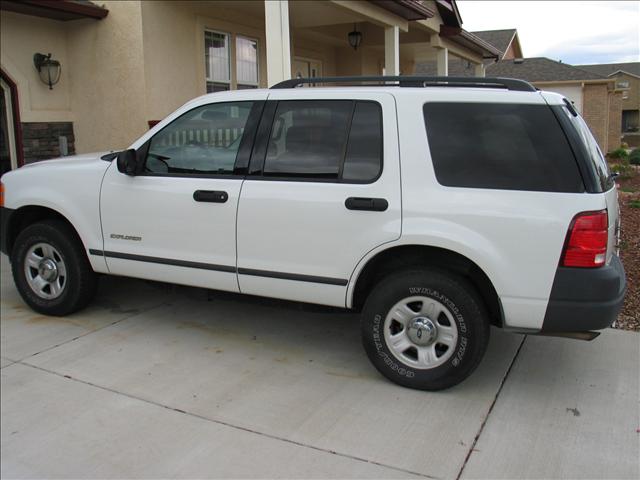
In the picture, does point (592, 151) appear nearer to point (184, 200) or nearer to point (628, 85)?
point (184, 200)

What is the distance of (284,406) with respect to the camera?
13.1ft

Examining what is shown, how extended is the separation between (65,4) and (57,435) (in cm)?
705

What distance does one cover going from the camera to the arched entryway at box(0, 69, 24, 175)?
9336mm

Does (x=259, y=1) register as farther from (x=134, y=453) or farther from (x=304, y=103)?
(x=134, y=453)

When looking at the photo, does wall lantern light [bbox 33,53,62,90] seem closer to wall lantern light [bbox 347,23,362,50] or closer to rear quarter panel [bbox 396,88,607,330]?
wall lantern light [bbox 347,23,362,50]

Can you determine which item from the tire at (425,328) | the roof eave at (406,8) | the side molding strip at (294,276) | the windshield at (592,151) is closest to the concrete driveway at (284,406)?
the tire at (425,328)

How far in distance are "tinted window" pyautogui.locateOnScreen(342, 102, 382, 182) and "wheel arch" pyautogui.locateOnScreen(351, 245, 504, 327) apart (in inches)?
21.6

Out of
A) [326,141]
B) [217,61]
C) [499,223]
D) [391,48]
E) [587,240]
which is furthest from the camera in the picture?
[391,48]

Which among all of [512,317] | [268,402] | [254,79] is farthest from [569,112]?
[254,79]

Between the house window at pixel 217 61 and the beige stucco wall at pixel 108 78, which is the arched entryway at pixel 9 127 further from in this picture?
the house window at pixel 217 61

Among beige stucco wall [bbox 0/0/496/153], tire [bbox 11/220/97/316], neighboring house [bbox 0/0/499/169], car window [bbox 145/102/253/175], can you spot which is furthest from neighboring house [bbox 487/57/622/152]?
tire [bbox 11/220/97/316]

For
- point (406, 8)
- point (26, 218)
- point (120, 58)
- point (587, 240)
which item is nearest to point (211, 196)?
point (26, 218)

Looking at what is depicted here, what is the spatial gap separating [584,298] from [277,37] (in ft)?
19.9

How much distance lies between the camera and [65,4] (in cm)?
870
